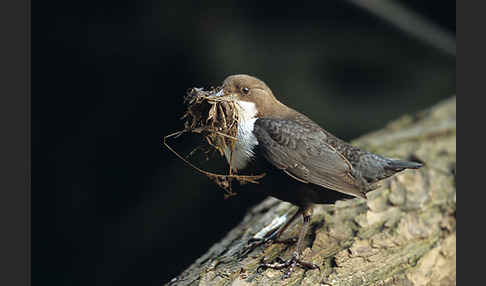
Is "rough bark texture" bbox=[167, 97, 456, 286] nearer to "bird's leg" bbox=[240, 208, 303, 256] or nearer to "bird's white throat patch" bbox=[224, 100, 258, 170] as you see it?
"bird's leg" bbox=[240, 208, 303, 256]

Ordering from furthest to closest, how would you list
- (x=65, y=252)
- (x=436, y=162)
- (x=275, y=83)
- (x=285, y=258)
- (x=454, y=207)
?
(x=275, y=83)
(x=65, y=252)
(x=436, y=162)
(x=454, y=207)
(x=285, y=258)

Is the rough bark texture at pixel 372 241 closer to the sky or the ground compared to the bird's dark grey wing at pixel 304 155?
closer to the ground

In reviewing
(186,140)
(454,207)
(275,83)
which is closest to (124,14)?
(186,140)

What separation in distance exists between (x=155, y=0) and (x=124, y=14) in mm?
312

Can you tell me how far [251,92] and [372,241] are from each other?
3.63 ft

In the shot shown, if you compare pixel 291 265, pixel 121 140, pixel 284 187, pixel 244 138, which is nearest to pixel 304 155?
pixel 284 187

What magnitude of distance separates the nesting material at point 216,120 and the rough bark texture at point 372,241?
0.46m

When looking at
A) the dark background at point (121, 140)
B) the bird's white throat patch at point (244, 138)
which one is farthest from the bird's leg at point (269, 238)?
the dark background at point (121, 140)

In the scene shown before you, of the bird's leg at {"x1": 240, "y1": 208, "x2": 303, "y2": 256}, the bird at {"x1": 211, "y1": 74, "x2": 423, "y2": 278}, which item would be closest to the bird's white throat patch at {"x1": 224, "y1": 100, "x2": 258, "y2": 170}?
the bird at {"x1": 211, "y1": 74, "x2": 423, "y2": 278}

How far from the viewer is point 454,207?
3314mm

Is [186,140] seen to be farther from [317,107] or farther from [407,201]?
[407,201]

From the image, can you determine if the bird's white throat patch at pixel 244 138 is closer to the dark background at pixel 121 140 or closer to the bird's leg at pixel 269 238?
the bird's leg at pixel 269 238

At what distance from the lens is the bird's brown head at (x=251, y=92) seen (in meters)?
2.86

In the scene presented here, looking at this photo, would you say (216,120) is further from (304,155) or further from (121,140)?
(121,140)
